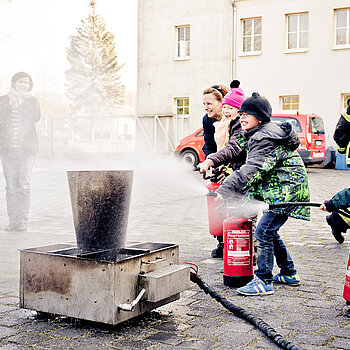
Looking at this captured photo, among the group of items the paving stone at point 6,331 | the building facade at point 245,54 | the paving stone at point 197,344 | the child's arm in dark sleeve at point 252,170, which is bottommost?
the paving stone at point 6,331

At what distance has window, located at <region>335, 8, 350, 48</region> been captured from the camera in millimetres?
24516

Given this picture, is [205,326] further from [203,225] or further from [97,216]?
[203,225]

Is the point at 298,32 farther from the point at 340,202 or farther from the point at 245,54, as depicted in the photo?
the point at 340,202

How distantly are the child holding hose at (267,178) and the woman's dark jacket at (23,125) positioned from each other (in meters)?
4.02

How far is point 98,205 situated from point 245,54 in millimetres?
23580

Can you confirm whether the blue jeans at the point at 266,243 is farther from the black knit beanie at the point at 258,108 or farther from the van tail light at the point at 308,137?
the van tail light at the point at 308,137

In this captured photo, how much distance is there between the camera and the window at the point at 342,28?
24.5 m

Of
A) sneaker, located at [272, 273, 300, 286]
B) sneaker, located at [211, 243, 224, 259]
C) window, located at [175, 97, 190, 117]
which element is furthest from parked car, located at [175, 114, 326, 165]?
sneaker, located at [272, 273, 300, 286]

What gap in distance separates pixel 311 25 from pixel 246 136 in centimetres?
2165

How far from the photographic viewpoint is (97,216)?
4.14m

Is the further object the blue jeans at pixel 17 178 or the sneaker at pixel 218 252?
the blue jeans at pixel 17 178

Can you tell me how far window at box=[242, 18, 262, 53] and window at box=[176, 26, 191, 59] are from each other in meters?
3.10

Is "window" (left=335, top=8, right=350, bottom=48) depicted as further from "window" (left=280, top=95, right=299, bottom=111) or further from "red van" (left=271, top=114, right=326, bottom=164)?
"red van" (left=271, top=114, right=326, bottom=164)

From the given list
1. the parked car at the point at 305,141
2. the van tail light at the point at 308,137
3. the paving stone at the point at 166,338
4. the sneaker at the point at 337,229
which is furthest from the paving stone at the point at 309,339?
the van tail light at the point at 308,137
